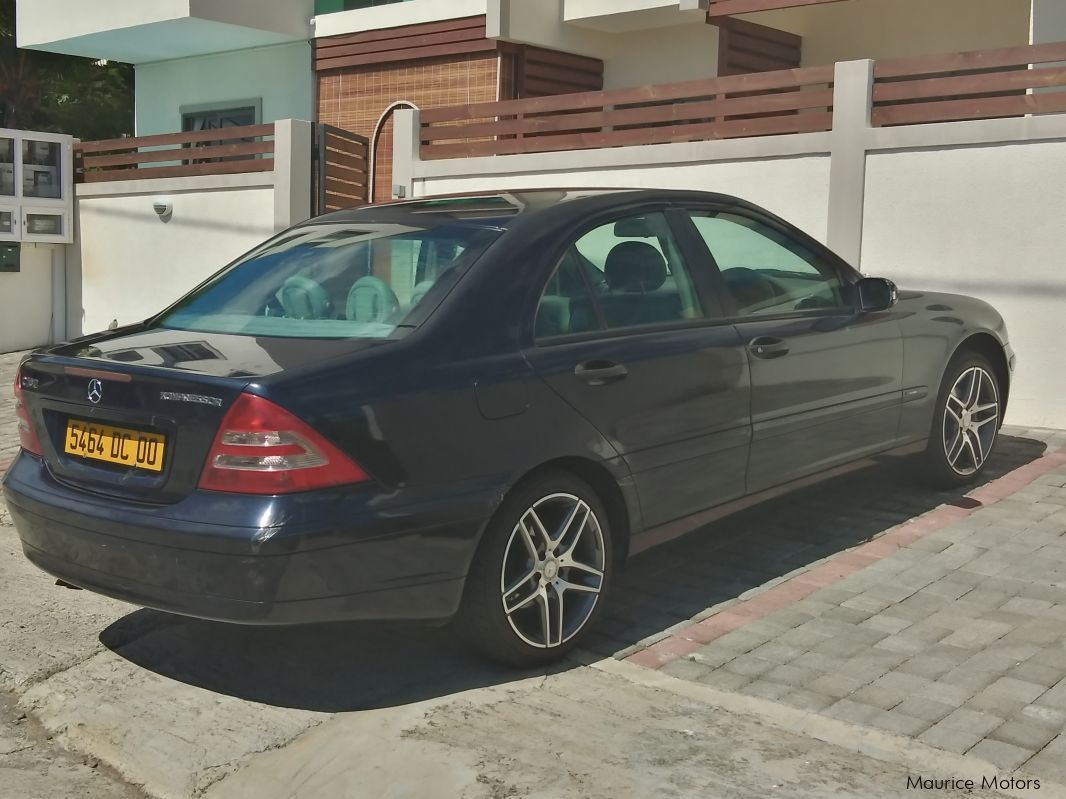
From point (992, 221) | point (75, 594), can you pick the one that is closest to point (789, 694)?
point (75, 594)

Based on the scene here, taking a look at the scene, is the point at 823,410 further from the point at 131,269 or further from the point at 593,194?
the point at 131,269

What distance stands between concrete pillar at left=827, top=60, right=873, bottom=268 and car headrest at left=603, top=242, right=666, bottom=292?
15.1 ft

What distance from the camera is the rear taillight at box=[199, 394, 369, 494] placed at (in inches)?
143

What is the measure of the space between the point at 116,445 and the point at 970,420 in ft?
14.2

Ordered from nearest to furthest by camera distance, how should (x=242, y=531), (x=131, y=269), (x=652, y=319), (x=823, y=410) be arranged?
(x=242, y=531)
(x=652, y=319)
(x=823, y=410)
(x=131, y=269)

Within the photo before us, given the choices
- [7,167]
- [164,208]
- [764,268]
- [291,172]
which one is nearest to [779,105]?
[764,268]

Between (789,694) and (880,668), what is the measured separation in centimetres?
40

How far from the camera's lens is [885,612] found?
185 inches

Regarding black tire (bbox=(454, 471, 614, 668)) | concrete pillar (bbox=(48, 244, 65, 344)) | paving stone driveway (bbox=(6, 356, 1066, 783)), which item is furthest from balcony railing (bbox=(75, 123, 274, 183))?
black tire (bbox=(454, 471, 614, 668))

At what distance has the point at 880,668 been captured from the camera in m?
4.16

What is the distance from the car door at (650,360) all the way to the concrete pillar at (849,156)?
4482 millimetres

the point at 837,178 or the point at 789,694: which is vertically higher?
the point at 837,178

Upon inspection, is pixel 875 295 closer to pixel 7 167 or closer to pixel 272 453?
pixel 272 453

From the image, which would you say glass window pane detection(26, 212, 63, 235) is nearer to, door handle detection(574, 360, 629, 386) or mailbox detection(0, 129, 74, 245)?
mailbox detection(0, 129, 74, 245)
